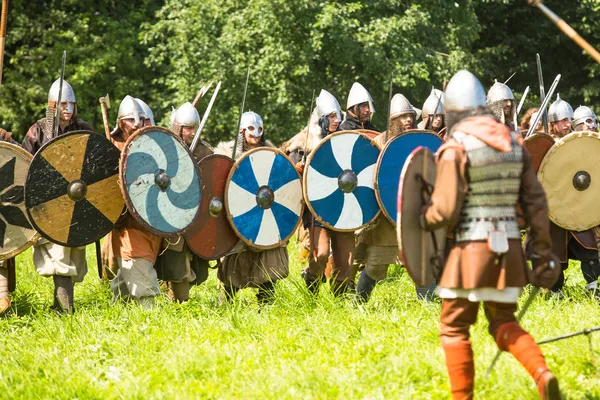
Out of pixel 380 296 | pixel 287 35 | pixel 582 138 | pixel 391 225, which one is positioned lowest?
pixel 380 296

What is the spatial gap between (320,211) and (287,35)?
839 cm

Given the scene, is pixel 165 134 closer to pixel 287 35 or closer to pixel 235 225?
pixel 235 225

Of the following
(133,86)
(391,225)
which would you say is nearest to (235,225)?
(391,225)

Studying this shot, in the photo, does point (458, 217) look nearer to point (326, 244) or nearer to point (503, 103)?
point (326, 244)

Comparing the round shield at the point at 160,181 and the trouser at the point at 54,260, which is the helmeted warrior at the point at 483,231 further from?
the trouser at the point at 54,260

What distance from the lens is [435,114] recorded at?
7219 millimetres

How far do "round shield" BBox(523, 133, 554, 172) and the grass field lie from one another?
3.10 feet

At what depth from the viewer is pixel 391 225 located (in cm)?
639

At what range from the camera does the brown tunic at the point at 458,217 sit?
372cm

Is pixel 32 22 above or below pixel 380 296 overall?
above

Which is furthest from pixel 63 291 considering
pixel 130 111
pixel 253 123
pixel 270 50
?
pixel 270 50

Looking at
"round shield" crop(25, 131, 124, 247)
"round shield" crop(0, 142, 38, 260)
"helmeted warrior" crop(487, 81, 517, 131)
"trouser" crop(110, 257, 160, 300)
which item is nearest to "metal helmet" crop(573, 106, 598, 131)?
"helmeted warrior" crop(487, 81, 517, 131)

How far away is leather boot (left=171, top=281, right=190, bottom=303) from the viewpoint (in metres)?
6.46

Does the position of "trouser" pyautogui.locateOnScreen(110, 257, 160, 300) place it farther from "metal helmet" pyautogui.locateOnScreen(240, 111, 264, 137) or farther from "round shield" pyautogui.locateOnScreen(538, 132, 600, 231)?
"round shield" pyautogui.locateOnScreen(538, 132, 600, 231)
